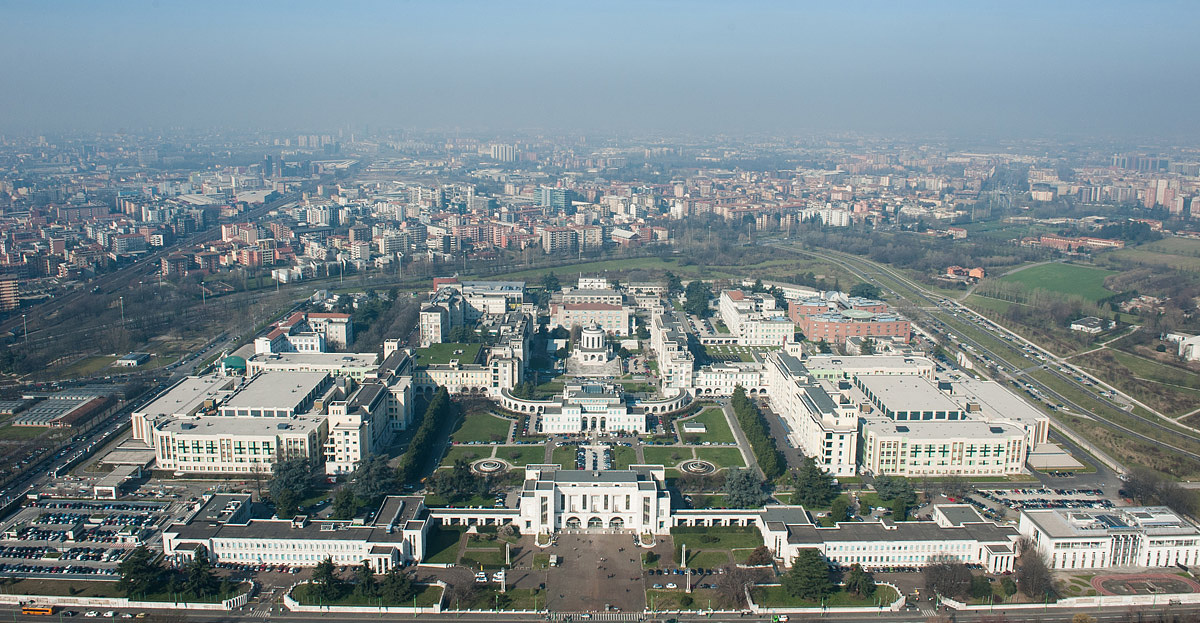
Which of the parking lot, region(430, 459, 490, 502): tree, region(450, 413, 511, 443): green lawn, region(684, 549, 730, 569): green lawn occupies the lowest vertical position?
region(684, 549, 730, 569): green lawn

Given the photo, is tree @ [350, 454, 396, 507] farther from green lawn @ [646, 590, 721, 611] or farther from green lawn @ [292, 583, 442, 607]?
green lawn @ [646, 590, 721, 611]

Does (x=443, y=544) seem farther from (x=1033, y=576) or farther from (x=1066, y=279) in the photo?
(x=1066, y=279)

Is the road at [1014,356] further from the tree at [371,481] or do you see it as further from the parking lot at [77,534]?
the parking lot at [77,534]

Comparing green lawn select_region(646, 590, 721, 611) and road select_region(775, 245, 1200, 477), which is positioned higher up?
road select_region(775, 245, 1200, 477)

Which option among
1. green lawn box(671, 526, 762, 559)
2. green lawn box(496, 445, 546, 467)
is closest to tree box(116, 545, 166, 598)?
green lawn box(496, 445, 546, 467)

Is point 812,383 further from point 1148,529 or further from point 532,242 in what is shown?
point 532,242

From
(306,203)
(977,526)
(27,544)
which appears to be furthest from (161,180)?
(977,526)
